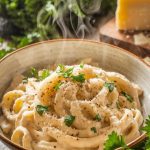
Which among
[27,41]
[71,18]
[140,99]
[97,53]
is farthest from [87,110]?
[71,18]

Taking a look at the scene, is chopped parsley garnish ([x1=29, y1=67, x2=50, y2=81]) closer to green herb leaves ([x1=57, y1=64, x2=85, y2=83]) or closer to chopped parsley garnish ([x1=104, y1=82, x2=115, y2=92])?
green herb leaves ([x1=57, y1=64, x2=85, y2=83])

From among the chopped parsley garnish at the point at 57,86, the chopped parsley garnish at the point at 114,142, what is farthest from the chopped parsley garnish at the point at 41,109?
the chopped parsley garnish at the point at 114,142

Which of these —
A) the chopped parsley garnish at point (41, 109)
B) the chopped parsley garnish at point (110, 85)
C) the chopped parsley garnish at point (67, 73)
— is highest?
the chopped parsley garnish at point (67, 73)

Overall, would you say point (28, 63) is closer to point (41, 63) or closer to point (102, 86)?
point (41, 63)

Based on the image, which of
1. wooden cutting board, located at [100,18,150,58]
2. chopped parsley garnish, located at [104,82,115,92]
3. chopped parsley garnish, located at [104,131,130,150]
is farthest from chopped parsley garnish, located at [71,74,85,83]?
wooden cutting board, located at [100,18,150,58]

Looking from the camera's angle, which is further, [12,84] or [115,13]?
[115,13]

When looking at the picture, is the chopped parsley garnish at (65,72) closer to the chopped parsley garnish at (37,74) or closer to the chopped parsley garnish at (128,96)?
the chopped parsley garnish at (37,74)

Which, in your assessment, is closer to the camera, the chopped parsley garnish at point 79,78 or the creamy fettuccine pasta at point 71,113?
the creamy fettuccine pasta at point 71,113

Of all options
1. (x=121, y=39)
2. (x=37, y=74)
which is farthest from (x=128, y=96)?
(x=121, y=39)
